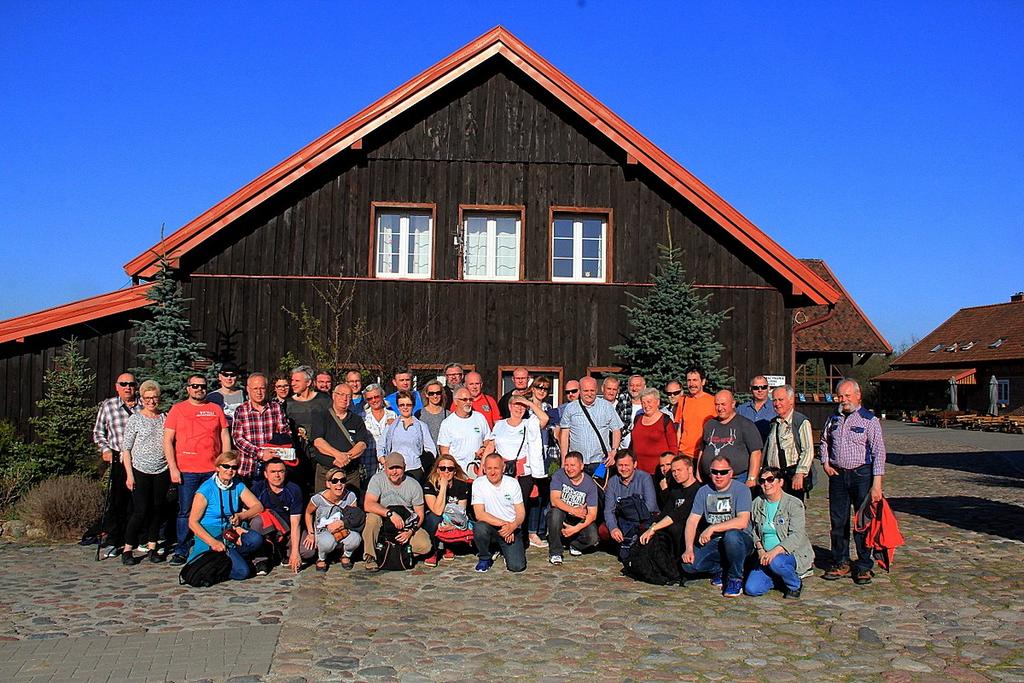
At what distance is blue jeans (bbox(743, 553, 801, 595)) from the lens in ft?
26.7

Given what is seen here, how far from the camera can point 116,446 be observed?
967cm

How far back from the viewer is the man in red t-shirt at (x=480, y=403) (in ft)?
33.7

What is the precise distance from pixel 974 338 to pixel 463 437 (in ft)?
144

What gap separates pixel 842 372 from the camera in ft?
138

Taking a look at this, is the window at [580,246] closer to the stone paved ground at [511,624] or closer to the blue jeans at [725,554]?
the stone paved ground at [511,624]

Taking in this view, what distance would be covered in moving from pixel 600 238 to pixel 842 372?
94.1ft

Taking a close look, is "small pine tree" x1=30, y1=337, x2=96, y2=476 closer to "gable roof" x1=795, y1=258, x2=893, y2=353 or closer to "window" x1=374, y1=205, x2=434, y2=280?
"window" x1=374, y1=205, x2=434, y2=280

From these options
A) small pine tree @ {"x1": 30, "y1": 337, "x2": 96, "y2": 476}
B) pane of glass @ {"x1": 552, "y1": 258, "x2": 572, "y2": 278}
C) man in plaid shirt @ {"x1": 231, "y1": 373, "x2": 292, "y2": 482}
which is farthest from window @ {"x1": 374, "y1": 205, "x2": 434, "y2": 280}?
man in plaid shirt @ {"x1": 231, "y1": 373, "x2": 292, "y2": 482}

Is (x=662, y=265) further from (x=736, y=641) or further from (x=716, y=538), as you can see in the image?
(x=736, y=641)

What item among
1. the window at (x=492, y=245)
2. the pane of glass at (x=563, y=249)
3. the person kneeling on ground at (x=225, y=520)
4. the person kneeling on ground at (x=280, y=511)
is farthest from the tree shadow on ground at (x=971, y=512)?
the person kneeling on ground at (x=225, y=520)

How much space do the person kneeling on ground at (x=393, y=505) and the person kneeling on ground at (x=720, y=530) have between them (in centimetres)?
256

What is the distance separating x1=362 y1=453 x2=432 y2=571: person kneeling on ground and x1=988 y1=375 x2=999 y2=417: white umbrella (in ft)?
127

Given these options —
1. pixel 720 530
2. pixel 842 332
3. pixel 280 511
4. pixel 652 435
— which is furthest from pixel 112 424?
pixel 842 332

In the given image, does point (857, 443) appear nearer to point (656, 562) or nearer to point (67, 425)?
point (656, 562)
